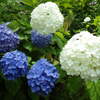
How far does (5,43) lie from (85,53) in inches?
27.3

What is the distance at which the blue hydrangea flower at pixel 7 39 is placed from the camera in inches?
98.2

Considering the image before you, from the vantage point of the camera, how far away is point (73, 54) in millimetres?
2059

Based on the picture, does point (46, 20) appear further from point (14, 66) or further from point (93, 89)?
point (93, 89)

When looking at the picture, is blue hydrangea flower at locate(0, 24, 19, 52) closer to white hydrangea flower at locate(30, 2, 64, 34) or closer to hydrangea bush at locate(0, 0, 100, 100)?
hydrangea bush at locate(0, 0, 100, 100)

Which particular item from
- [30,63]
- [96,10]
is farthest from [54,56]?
[96,10]

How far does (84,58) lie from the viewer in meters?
2.02

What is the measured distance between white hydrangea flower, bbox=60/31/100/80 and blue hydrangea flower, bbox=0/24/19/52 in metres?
0.54

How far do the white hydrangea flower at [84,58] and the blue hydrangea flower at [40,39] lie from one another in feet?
1.63

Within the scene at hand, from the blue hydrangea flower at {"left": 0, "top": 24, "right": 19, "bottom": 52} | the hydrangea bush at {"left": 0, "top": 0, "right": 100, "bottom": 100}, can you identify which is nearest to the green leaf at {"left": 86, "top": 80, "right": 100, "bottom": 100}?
the hydrangea bush at {"left": 0, "top": 0, "right": 100, "bottom": 100}

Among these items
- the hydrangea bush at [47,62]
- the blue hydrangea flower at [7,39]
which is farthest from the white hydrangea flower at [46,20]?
the blue hydrangea flower at [7,39]

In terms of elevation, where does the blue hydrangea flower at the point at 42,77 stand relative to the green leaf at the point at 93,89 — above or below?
above

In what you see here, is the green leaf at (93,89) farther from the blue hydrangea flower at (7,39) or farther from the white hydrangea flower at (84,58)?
the blue hydrangea flower at (7,39)

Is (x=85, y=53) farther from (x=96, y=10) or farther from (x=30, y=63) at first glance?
(x=96, y=10)

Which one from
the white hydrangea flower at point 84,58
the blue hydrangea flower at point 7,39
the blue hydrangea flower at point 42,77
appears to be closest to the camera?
the white hydrangea flower at point 84,58
